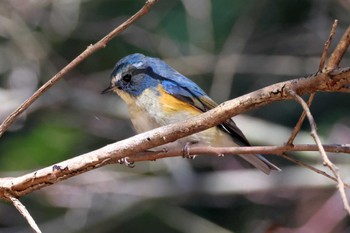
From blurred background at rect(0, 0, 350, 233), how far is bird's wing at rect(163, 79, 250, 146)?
7.17 feet

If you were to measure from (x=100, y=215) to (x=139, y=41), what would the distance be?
1.57 meters

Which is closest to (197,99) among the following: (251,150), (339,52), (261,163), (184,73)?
(261,163)

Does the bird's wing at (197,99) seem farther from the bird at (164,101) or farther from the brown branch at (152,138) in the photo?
the brown branch at (152,138)

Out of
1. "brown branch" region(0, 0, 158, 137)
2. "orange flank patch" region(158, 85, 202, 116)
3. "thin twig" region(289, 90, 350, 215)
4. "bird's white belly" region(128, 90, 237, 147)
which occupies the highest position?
"orange flank patch" region(158, 85, 202, 116)

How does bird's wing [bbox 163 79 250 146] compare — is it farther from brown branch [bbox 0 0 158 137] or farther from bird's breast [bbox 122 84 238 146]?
brown branch [bbox 0 0 158 137]

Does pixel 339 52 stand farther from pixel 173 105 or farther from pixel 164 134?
pixel 173 105

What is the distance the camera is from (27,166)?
20.7 feet

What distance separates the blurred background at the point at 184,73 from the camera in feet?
21.2

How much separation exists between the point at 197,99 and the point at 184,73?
2.54 meters

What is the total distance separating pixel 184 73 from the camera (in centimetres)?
664

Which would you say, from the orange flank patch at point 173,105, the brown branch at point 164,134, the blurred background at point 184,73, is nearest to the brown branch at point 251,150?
the brown branch at point 164,134

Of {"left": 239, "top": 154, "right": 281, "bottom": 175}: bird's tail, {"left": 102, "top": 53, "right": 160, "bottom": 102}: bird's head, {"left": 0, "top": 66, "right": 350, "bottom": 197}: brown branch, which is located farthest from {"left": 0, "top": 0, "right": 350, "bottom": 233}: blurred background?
{"left": 0, "top": 66, "right": 350, "bottom": 197}: brown branch

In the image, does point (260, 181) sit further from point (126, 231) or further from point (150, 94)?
point (150, 94)

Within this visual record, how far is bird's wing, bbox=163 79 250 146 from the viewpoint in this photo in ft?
13.2
